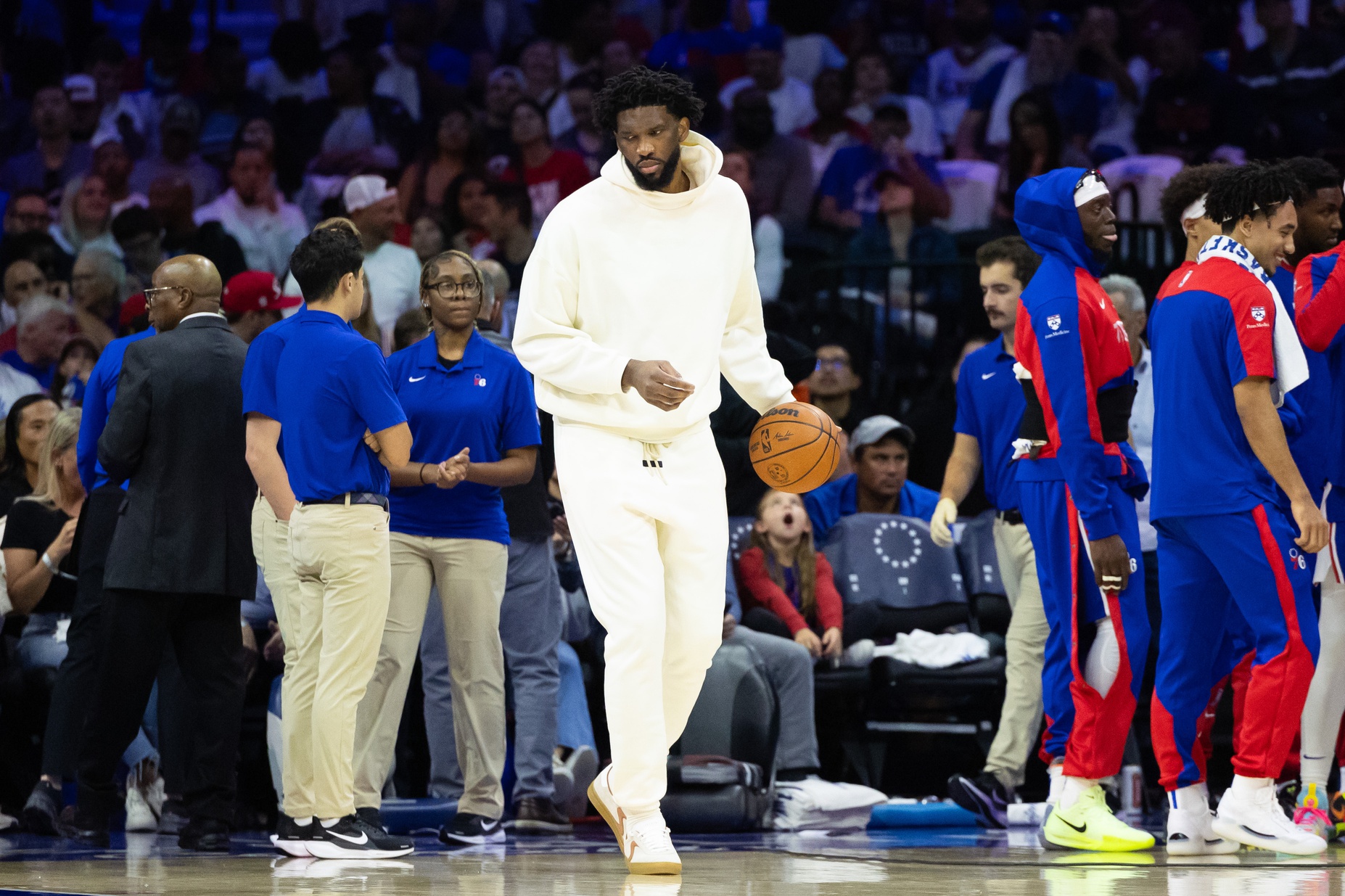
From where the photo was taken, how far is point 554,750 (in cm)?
749

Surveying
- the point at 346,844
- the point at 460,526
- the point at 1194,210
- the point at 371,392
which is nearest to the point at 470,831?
the point at 346,844

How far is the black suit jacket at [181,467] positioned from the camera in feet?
21.4

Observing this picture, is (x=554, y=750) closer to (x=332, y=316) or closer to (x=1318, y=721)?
(x=332, y=316)

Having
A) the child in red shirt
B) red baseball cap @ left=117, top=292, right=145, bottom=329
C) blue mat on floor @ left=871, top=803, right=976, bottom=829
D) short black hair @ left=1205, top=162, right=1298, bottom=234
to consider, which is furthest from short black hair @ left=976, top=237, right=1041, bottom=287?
red baseball cap @ left=117, top=292, right=145, bottom=329

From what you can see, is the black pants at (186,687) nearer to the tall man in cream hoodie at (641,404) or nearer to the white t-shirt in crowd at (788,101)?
the tall man in cream hoodie at (641,404)

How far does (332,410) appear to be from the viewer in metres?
5.92

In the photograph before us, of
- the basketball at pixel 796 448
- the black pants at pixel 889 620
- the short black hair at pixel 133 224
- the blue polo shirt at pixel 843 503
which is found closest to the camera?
the basketball at pixel 796 448

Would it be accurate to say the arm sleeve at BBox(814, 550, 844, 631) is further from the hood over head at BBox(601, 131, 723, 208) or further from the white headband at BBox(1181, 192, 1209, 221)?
the hood over head at BBox(601, 131, 723, 208)

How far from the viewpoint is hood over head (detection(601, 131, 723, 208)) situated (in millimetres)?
5156

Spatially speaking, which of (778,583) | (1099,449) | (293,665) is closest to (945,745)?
(778,583)

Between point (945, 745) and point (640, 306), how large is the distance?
400 cm

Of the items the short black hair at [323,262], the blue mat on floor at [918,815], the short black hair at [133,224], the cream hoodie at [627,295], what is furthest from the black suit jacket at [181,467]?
the short black hair at [133,224]

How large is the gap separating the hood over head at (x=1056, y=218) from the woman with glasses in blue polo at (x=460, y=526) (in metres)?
2.14

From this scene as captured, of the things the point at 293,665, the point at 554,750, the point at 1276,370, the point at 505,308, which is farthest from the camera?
the point at 505,308
